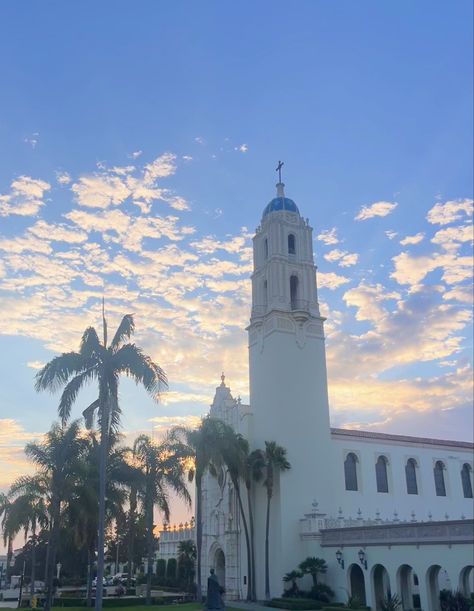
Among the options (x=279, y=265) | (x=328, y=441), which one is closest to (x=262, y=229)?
(x=279, y=265)

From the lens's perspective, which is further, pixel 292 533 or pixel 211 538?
pixel 211 538

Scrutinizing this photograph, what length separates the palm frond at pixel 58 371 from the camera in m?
23.8

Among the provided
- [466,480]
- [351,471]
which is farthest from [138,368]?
[466,480]

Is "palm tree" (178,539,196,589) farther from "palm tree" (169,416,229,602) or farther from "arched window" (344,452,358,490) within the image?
"arched window" (344,452,358,490)

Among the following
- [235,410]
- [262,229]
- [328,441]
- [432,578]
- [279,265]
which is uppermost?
[262,229]

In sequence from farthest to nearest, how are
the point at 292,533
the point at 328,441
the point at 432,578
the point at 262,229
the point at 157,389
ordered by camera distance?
the point at 262,229 < the point at 328,441 < the point at 292,533 < the point at 432,578 < the point at 157,389

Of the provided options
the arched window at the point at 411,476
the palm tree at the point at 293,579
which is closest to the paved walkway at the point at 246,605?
the palm tree at the point at 293,579

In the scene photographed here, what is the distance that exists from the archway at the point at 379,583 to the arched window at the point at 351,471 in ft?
36.1

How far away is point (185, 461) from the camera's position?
39625 millimetres

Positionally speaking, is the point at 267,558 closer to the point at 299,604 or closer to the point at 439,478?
the point at 299,604

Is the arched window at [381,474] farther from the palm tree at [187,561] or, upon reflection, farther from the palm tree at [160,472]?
the palm tree at [187,561]

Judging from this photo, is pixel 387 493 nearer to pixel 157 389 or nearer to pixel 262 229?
pixel 262 229

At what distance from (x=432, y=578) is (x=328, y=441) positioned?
15445mm

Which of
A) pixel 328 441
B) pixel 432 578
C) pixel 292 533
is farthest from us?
pixel 328 441
